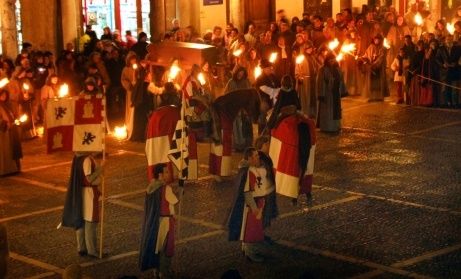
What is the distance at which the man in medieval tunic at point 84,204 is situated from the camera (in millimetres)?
12961

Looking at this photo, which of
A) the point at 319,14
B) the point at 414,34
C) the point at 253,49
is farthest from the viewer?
the point at 319,14

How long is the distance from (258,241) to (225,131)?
201 inches

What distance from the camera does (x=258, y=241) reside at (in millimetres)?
12539

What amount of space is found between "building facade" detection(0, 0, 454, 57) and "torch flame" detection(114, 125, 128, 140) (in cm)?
440

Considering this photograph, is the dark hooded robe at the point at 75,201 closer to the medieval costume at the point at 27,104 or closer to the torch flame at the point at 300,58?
the medieval costume at the point at 27,104

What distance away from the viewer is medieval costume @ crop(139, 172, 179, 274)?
11.8 metres

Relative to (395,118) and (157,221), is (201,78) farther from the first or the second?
(157,221)

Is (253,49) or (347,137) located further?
(253,49)

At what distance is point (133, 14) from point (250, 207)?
23601 millimetres

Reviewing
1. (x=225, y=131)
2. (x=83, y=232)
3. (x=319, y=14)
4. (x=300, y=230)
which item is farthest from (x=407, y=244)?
(x=319, y=14)

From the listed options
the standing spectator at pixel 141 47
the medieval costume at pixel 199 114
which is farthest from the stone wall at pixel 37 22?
the medieval costume at pixel 199 114

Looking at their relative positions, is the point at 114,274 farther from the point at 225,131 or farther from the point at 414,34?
the point at 414,34

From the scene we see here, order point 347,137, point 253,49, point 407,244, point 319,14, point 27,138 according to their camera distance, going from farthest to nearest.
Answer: point 319,14 → point 253,49 → point 27,138 → point 347,137 → point 407,244

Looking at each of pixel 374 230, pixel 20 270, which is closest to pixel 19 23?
pixel 20 270
